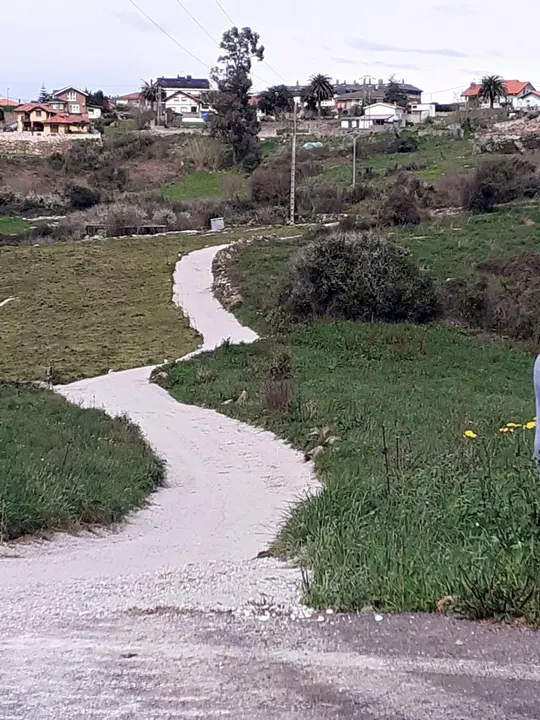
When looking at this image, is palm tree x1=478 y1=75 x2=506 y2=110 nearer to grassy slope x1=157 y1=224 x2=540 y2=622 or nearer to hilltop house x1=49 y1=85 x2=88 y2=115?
hilltop house x1=49 y1=85 x2=88 y2=115

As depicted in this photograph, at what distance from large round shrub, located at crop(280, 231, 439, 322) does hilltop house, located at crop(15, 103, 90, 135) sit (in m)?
83.5

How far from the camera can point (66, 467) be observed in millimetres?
10227

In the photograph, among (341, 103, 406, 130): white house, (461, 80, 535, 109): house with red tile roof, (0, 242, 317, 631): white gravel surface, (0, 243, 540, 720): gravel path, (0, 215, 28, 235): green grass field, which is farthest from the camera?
(461, 80, 535, 109): house with red tile roof

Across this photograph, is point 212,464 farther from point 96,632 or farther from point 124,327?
point 124,327

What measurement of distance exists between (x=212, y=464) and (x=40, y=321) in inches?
724

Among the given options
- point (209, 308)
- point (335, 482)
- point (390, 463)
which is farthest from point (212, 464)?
point (209, 308)

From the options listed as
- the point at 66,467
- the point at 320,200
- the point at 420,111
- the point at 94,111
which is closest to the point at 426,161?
the point at 320,200

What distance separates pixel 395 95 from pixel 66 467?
136 meters

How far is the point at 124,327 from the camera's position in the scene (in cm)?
2950

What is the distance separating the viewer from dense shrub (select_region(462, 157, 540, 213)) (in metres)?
46.7


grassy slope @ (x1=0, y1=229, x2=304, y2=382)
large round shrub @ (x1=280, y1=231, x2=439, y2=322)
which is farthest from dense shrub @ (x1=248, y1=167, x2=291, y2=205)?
large round shrub @ (x1=280, y1=231, x2=439, y2=322)

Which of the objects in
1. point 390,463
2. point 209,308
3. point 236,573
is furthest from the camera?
point 209,308

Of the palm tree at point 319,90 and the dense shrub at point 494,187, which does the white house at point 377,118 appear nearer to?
the palm tree at point 319,90

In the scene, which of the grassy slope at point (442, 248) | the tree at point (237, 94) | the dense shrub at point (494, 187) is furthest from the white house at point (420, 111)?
the grassy slope at point (442, 248)
